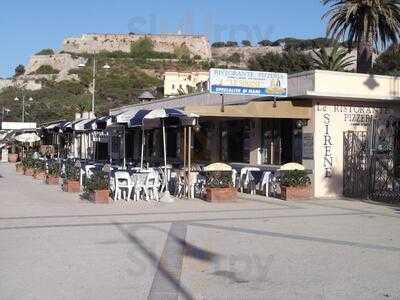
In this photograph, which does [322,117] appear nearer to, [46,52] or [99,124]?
[99,124]

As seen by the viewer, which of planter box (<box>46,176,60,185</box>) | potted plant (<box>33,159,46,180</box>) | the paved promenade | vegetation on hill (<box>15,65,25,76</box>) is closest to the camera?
the paved promenade

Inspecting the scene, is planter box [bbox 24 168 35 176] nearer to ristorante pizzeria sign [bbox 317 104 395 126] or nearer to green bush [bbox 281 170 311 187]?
green bush [bbox 281 170 311 187]

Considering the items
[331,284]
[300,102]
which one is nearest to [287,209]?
[300,102]

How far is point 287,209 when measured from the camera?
47.3 ft

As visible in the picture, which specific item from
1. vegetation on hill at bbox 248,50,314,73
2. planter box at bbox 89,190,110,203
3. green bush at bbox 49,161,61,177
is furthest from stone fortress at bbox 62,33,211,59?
planter box at bbox 89,190,110,203

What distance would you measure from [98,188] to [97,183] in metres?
0.14

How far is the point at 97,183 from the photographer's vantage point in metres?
15.4

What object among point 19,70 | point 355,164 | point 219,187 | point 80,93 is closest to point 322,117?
point 355,164

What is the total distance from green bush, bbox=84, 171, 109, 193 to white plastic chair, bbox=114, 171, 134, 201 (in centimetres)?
33

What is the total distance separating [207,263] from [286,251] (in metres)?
1.42

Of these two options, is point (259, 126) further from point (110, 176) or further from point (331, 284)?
point (331, 284)

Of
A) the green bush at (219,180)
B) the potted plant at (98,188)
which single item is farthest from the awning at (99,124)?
the green bush at (219,180)

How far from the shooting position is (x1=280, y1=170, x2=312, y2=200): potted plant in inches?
653

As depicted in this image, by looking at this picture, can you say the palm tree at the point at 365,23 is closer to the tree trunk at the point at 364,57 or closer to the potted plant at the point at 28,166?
the tree trunk at the point at 364,57
